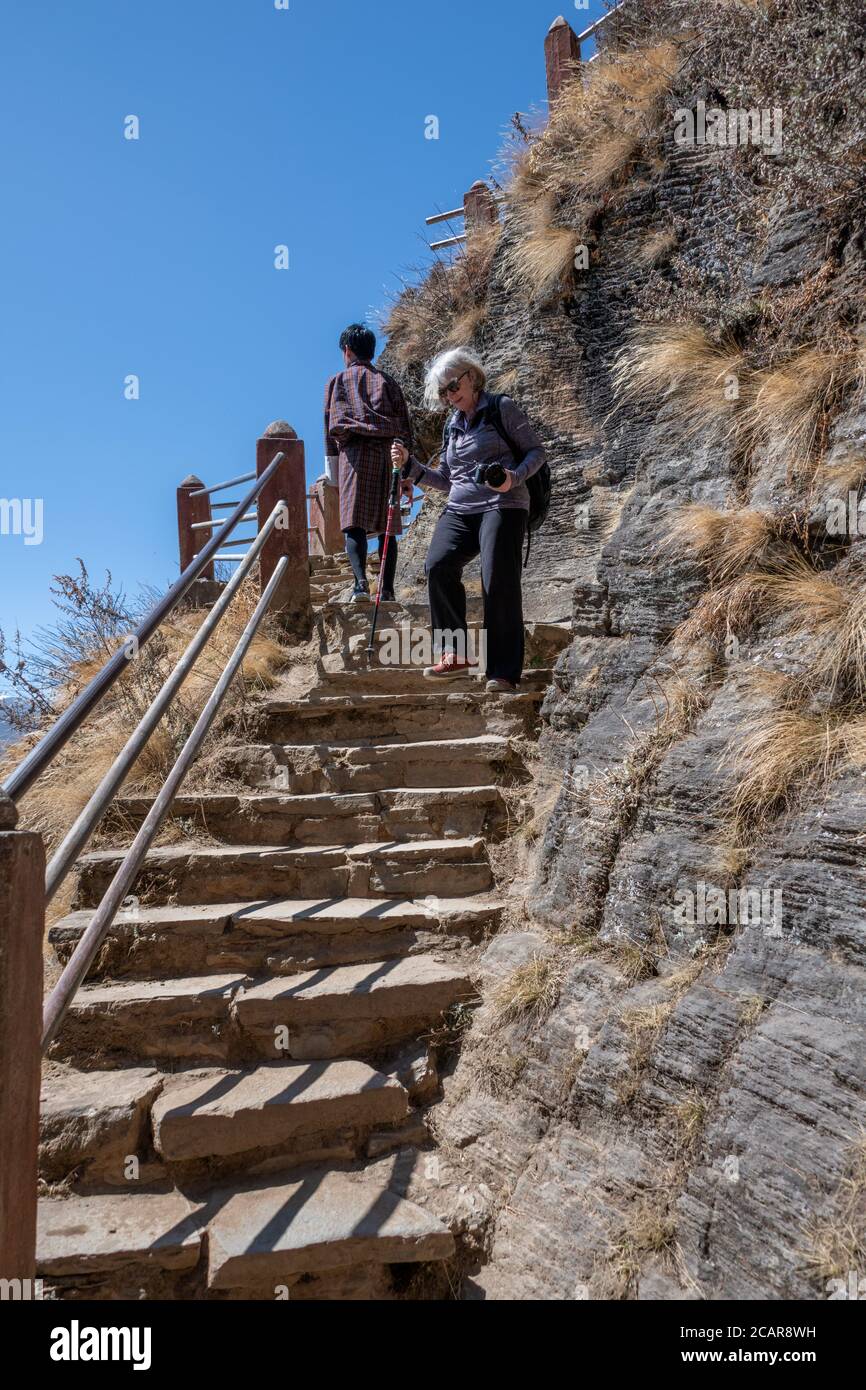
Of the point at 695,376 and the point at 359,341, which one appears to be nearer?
the point at 695,376

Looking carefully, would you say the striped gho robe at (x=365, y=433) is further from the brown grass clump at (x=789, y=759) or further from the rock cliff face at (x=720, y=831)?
the brown grass clump at (x=789, y=759)

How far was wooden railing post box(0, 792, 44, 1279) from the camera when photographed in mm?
1782

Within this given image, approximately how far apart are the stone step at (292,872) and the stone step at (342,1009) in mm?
575

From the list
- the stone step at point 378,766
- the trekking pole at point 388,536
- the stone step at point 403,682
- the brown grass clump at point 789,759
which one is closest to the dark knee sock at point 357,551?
the trekking pole at point 388,536

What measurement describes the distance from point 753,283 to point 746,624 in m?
2.58

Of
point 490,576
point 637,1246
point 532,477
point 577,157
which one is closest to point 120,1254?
point 637,1246

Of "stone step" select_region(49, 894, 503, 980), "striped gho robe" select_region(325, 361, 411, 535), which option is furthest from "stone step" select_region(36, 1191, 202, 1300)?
"striped gho robe" select_region(325, 361, 411, 535)

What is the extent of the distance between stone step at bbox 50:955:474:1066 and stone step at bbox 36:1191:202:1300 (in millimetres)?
653

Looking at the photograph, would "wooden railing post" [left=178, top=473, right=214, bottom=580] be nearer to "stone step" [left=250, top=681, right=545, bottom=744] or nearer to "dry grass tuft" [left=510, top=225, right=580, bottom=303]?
"dry grass tuft" [left=510, top=225, right=580, bottom=303]

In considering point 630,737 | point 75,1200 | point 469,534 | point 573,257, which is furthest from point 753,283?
point 75,1200

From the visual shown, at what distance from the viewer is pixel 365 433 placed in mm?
6277

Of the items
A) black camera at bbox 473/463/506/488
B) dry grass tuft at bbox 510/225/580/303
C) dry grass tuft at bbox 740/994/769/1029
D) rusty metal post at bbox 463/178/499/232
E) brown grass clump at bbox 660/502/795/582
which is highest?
rusty metal post at bbox 463/178/499/232

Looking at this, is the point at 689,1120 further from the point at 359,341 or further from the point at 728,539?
the point at 359,341

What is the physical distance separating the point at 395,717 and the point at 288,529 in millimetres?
1872
